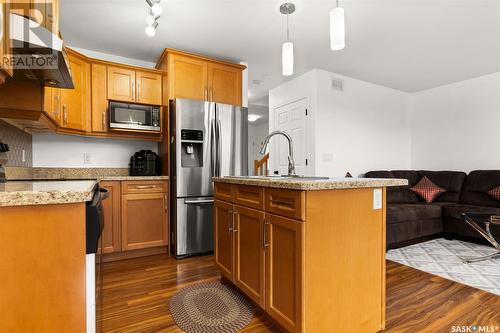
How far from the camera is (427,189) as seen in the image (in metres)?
4.12

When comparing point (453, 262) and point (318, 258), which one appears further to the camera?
point (453, 262)

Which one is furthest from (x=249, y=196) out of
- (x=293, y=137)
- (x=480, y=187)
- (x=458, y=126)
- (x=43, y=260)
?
(x=458, y=126)

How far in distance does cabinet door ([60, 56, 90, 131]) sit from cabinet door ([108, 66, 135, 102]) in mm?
228

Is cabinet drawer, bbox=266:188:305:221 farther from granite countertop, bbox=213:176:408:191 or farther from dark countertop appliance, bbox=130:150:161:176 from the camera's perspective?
dark countertop appliance, bbox=130:150:161:176

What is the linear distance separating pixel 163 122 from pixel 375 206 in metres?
2.63

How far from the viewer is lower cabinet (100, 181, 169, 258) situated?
2.74 m

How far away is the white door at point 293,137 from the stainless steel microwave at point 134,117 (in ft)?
6.99

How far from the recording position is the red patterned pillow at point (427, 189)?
405 centimetres

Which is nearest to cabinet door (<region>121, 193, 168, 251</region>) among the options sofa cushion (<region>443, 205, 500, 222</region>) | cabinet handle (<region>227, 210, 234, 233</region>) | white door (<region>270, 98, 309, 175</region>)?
cabinet handle (<region>227, 210, 234, 233</region>)

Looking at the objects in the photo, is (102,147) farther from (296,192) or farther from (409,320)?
(409,320)

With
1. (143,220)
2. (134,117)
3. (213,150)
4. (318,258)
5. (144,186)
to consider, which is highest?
(134,117)

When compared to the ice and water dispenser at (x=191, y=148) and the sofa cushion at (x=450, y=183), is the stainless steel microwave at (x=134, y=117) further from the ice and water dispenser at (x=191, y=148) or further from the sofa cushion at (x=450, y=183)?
the sofa cushion at (x=450, y=183)

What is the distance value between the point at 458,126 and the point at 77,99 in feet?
18.3

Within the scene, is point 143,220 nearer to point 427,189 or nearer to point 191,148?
point 191,148
